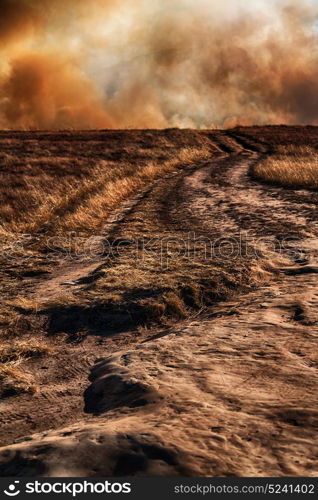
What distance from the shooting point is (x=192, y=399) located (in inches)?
175

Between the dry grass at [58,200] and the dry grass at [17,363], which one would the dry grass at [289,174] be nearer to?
the dry grass at [58,200]

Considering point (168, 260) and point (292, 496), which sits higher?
point (168, 260)

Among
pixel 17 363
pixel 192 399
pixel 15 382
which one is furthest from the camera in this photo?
pixel 17 363

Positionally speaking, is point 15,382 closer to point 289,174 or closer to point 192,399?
point 192,399

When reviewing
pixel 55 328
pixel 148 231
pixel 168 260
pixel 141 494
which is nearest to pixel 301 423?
pixel 141 494

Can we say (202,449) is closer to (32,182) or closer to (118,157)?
(32,182)

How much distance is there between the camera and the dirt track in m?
3.59

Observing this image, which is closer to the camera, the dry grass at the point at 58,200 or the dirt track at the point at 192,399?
the dirt track at the point at 192,399

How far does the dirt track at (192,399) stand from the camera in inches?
141

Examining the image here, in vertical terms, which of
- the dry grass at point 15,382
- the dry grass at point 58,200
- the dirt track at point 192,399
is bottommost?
the dry grass at point 15,382

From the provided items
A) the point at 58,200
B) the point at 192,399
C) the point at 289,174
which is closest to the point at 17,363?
the point at 192,399

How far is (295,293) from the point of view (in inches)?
292

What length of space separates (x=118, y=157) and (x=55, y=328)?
2396cm

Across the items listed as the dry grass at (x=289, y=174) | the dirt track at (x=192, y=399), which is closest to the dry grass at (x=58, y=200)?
the dirt track at (x=192, y=399)
